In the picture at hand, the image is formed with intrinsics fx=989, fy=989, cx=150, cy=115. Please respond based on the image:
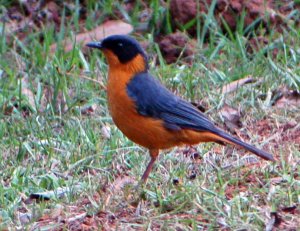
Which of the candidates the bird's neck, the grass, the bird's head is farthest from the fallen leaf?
the bird's head

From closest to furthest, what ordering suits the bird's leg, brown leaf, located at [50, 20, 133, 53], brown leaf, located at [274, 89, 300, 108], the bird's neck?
the bird's leg, the bird's neck, brown leaf, located at [274, 89, 300, 108], brown leaf, located at [50, 20, 133, 53]

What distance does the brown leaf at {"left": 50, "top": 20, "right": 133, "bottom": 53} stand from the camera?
10.6 metres

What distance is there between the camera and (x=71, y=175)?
7715 millimetres

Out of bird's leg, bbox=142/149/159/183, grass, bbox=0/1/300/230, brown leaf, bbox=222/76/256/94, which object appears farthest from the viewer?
brown leaf, bbox=222/76/256/94

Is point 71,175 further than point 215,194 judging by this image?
Yes

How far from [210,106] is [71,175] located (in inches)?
69.1

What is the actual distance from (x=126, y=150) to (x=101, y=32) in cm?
300

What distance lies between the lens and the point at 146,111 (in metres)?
7.52

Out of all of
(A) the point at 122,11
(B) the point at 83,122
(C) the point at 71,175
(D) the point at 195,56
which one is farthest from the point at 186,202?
(A) the point at 122,11

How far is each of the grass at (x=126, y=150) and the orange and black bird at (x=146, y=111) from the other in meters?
0.25

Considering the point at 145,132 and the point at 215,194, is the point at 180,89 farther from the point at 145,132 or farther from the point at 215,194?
the point at 215,194

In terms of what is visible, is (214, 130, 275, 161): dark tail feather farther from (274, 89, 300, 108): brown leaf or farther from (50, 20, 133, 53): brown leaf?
(50, 20, 133, 53): brown leaf

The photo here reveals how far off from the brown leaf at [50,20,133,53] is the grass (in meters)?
0.15

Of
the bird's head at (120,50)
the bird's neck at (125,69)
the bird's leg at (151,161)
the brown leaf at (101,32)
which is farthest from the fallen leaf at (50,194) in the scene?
the brown leaf at (101,32)
